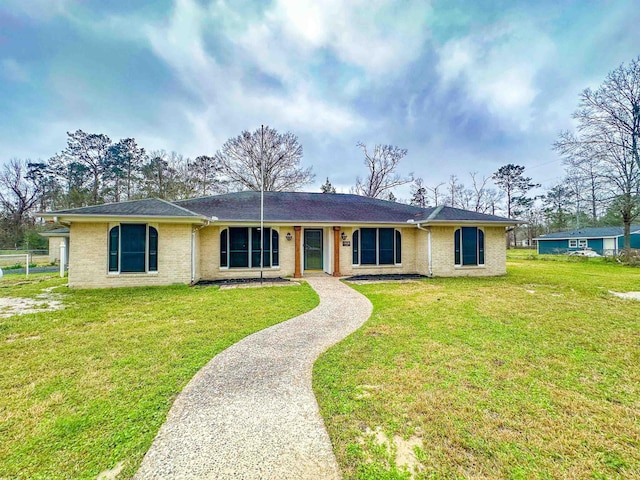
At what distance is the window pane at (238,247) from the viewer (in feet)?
36.3

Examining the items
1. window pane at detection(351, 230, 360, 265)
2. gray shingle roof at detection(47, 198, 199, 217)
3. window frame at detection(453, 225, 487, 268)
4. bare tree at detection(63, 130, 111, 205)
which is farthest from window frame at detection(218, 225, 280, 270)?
bare tree at detection(63, 130, 111, 205)

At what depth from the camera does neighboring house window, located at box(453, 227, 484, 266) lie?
11750 millimetres

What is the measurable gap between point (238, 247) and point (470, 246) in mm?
9952

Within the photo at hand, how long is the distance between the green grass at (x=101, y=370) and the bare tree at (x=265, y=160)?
16.3 metres

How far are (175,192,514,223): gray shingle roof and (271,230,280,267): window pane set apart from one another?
0.76 meters

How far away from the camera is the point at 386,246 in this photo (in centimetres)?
1231

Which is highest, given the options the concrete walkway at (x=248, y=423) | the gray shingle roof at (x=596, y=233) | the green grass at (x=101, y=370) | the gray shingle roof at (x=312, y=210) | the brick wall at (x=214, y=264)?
the gray shingle roof at (x=312, y=210)

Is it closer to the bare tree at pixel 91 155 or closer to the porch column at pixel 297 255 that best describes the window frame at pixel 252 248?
the porch column at pixel 297 255

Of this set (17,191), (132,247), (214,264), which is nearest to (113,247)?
(132,247)

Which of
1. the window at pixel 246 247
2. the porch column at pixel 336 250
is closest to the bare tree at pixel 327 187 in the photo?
the porch column at pixel 336 250

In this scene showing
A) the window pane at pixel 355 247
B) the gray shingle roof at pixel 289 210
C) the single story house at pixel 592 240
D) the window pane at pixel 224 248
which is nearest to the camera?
the gray shingle roof at pixel 289 210

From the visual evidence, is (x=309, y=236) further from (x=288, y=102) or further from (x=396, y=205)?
(x=288, y=102)

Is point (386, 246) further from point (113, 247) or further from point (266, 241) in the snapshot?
point (113, 247)

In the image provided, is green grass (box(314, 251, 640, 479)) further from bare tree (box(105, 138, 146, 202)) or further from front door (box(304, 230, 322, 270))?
bare tree (box(105, 138, 146, 202))
